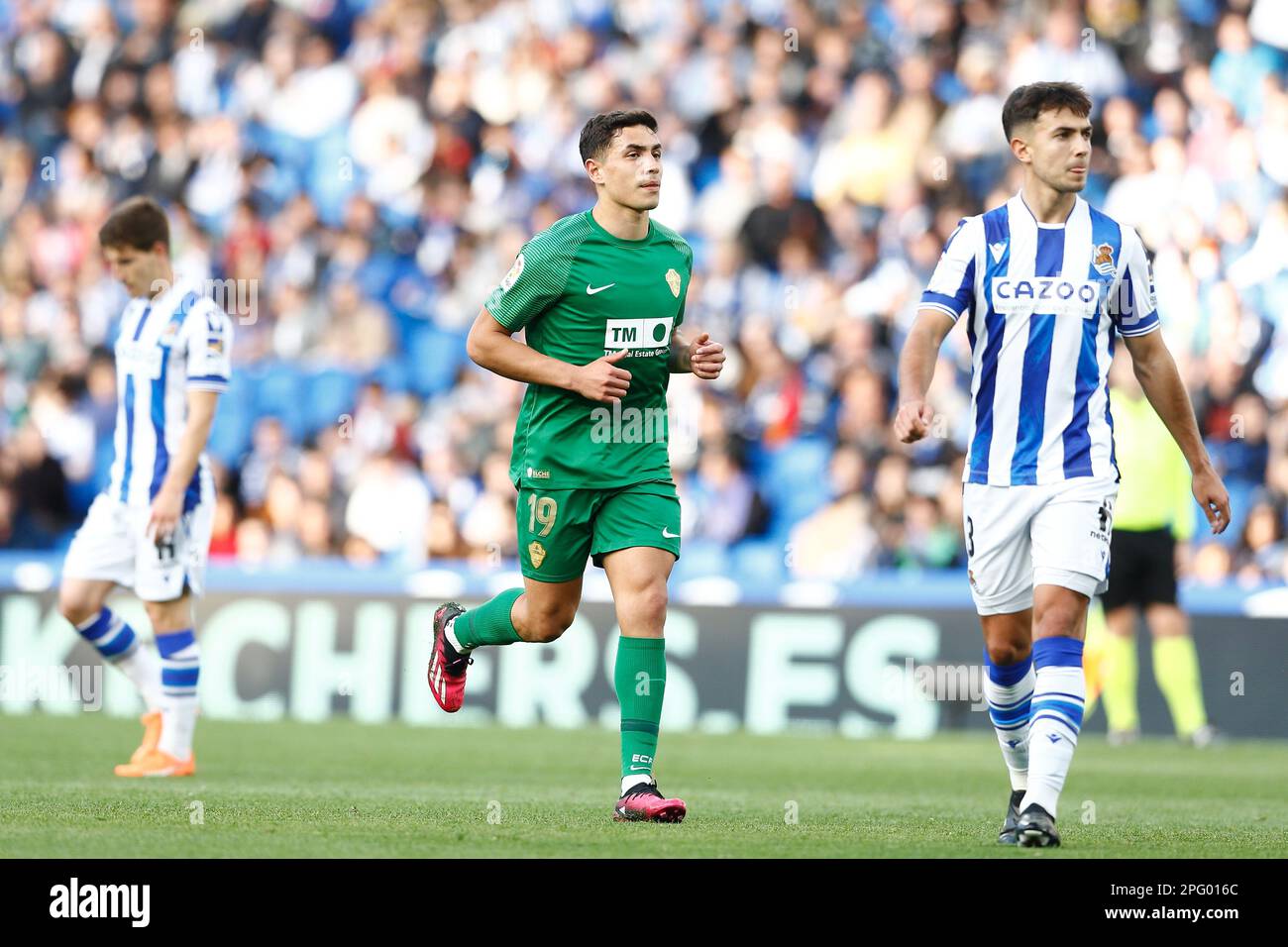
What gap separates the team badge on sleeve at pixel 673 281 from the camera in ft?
23.4

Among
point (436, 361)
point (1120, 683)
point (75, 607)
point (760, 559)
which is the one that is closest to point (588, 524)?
point (75, 607)

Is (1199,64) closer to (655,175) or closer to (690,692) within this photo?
(690,692)

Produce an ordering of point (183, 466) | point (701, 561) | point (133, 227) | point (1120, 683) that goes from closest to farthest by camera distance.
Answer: point (183, 466), point (133, 227), point (1120, 683), point (701, 561)

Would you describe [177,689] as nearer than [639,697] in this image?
No

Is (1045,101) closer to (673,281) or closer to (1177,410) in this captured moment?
(1177,410)

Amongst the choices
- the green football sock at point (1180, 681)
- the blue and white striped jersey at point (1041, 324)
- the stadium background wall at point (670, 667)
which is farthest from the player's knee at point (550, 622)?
the green football sock at point (1180, 681)

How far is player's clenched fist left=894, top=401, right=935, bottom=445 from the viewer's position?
5875 mm

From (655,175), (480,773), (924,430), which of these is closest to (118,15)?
(480,773)

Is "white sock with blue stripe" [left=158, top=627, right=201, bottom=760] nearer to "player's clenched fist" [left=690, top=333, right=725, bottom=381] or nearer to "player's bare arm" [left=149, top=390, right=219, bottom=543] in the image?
"player's bare arm" [left=149, top=390, right=219, bottom=543]

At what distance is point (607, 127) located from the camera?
23.0 feet

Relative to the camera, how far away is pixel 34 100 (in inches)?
795

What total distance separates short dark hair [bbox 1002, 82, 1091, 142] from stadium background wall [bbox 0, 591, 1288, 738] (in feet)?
22.2

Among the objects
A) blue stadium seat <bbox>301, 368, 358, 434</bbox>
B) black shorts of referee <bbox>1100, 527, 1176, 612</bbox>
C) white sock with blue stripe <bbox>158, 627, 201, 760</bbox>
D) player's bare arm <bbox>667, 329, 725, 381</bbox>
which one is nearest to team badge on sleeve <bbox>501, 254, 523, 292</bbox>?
player's bare arm <bbox>667, 329, 725, 381</bbox>

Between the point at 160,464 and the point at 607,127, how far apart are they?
306 centimetres
